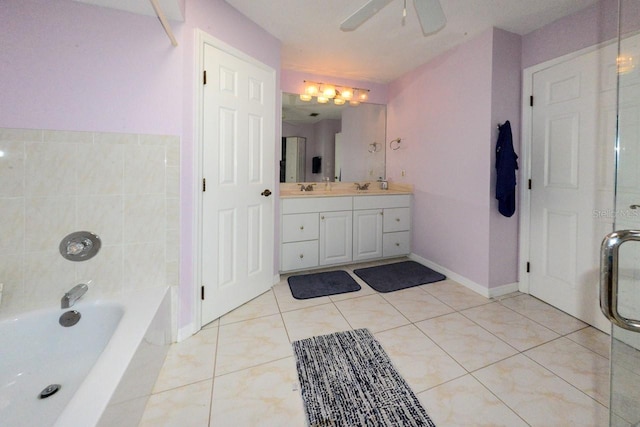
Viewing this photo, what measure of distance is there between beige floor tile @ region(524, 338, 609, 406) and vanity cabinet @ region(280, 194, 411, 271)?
1762mm

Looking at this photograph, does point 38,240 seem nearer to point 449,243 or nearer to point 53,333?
point 53,333

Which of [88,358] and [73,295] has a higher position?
[73,295]

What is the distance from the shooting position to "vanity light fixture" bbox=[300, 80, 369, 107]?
319 cm

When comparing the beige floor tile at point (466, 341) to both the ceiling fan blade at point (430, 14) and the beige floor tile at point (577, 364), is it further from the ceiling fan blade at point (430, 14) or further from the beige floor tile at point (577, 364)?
the ceiling fan blade at point (430, 14)

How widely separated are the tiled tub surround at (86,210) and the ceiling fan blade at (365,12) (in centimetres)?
128

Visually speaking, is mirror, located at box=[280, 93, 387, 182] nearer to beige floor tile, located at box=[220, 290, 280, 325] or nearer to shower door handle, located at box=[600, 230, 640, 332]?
beige floor tile, located at box=[220, 290, 280, 325]

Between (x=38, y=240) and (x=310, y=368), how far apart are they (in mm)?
1633

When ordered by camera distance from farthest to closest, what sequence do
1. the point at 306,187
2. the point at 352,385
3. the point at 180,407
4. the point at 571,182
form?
1. the point at 306,187
2. the point at 571,182
3. the point at 352,385
4. the point at 180,407

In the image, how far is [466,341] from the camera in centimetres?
173

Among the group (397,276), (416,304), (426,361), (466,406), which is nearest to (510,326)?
(416,304)

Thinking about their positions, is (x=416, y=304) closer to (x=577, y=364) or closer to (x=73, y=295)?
(x=577, y=364)

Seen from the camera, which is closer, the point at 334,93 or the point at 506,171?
the point at 506,171

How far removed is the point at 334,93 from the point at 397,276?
229cm

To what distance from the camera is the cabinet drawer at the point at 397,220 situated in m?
3.24
